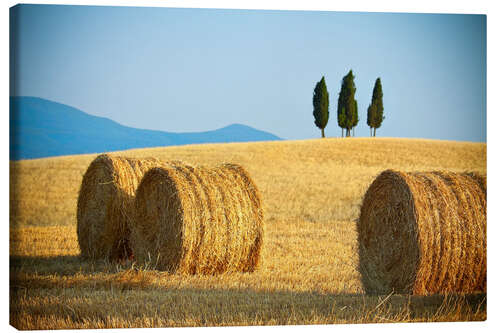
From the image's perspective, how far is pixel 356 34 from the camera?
23.9 feet

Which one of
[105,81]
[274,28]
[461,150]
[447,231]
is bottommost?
[447,231]

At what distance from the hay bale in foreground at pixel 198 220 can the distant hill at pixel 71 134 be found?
1364mm

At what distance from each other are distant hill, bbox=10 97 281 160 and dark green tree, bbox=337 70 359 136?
117cm

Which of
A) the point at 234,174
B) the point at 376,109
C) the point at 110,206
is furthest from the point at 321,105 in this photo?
the point at 110,206

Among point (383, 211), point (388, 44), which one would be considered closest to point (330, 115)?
point (388, 44)

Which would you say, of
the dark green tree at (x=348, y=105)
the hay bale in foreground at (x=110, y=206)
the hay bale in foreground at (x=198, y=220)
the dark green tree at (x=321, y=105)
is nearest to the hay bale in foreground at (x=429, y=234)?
the hay bale in foreground at (x=198, y=220)

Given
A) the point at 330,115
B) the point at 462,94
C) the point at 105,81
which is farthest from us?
the point at 330,115

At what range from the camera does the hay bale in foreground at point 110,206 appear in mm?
8117

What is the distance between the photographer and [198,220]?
7.01 meters

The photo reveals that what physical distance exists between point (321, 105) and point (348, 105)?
1.28 meters

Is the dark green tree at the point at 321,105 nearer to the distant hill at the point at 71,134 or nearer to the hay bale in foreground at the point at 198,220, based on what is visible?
the distant hill at the point at 71,134
